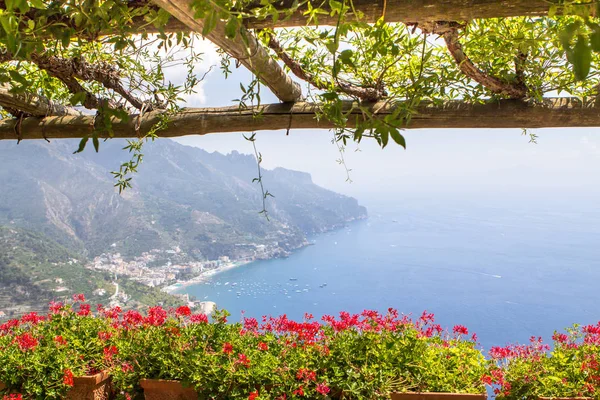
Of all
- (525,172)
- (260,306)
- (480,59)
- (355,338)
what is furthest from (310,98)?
(525,172)

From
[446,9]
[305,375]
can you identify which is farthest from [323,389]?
[446,9]

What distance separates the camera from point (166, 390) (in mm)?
1640

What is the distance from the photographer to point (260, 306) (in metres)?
10.2

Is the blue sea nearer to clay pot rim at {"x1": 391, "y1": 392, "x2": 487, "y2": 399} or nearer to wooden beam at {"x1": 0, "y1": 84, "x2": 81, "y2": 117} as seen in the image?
wooden beam at {"x1": 0, "y1": 84, "x2": 81, "y2": 117}

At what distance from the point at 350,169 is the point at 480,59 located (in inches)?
24.8

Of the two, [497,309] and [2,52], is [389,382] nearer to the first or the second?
[2,52]

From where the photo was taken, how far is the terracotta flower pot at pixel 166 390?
1624 millimetres

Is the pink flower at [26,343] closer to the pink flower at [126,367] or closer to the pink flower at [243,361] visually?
the pink flower at [126,367]

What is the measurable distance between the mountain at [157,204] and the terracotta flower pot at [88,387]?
9.56m

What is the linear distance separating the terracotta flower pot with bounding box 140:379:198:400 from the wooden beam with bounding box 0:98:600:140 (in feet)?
3.28

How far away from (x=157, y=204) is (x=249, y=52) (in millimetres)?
13011

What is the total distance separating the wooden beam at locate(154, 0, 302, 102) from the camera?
30.0 inches

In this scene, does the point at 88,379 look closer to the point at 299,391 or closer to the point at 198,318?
the point at 198,318

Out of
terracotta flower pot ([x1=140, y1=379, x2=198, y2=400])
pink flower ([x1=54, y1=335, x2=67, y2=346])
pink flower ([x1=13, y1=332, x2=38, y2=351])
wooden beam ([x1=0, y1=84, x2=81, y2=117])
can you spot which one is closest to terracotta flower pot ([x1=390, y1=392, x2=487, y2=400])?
terracotta flower pot ([x1=140, y1=379, x2=198, y2=400])
